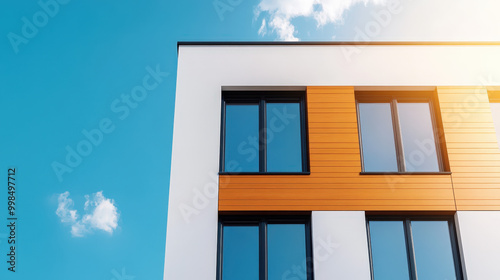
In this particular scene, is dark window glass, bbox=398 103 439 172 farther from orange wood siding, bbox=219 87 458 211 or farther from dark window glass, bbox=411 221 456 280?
dark window glass, bbox=411 221 456 280

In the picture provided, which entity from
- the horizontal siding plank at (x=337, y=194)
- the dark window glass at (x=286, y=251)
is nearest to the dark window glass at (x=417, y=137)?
the horizontal siding plank at (x=337, y=194)

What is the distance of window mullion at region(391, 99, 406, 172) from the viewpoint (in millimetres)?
9369

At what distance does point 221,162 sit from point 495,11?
7.35m

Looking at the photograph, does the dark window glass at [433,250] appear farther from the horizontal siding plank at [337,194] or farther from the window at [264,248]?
the window at [264,248]

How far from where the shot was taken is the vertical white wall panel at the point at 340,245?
→ 26.9 ft

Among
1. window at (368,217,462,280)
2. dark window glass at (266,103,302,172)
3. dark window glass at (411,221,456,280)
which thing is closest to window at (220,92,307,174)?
dark window glass at (266,103,302,172)

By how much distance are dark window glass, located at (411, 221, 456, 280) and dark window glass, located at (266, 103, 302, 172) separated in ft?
8.26

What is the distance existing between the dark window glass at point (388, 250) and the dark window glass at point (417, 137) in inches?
51.2

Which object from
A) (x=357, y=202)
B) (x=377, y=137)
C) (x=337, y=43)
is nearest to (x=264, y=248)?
(x=357, y=202)

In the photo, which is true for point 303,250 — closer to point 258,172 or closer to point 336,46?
point 258,172

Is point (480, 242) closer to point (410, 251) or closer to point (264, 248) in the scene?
point (410, 251)

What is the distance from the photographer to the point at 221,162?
9.45m

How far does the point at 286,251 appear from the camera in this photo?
28.4 feet

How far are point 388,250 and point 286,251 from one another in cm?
183
